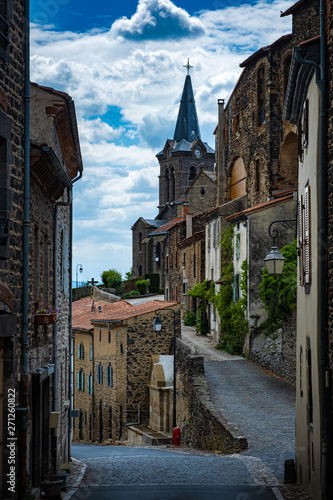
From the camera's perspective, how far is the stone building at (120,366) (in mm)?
32469

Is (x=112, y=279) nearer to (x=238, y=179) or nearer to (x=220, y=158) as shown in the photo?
(x=220, y=158)

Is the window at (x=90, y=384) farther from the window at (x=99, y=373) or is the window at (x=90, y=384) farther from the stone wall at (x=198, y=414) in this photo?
the stone wall at (x=198, y=414)

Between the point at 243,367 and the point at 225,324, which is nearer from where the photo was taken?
the point at 243,367

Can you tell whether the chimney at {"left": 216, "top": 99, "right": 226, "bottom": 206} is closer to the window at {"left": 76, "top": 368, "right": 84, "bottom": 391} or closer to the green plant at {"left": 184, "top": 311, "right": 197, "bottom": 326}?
the green plant at {"left": 184, "top": 311, "right": 197, "bottom": 326}

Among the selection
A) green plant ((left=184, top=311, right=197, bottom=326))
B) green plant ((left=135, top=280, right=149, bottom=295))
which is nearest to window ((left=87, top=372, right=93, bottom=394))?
green plant ((left=184, top=311, right=197, bottom=326))

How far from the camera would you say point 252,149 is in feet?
127

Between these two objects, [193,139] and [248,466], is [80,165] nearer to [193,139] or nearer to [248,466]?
[248,466]

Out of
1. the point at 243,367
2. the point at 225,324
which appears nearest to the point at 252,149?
the point at 225,324

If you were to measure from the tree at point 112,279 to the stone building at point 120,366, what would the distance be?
3843cm

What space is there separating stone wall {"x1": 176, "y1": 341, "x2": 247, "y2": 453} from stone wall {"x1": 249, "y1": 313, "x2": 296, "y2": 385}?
3113mm

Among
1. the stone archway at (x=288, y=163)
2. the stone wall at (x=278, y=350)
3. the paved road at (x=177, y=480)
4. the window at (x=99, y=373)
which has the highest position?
the stone archway at (x=288, y=163)

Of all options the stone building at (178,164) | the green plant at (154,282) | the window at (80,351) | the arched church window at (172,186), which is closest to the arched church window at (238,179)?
the window at (80,351)

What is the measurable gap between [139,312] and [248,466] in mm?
18715

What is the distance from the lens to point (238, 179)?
42.9 m
